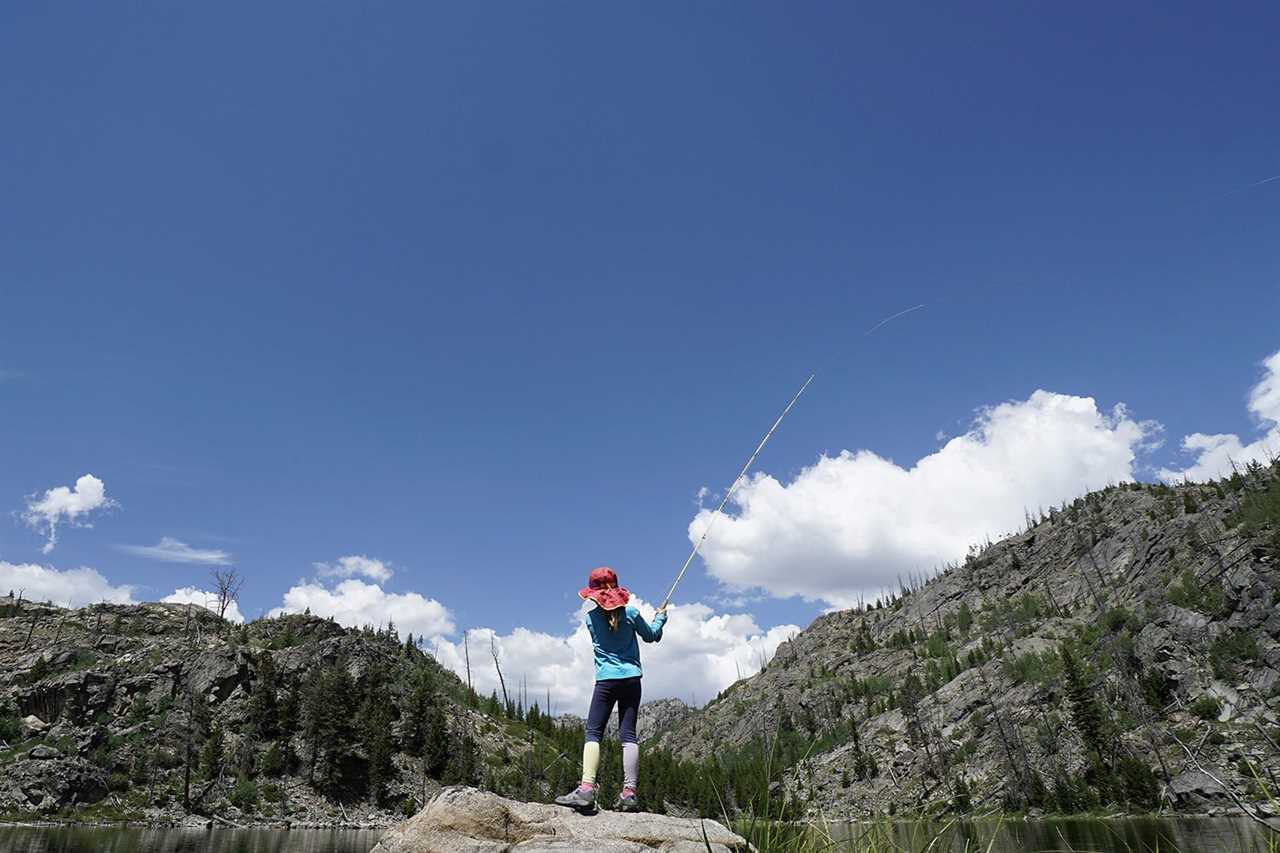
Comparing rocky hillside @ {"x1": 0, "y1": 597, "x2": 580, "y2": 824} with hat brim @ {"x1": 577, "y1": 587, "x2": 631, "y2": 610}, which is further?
rocky hillside @ {"x1": 0, "y1": 597, "x2": 580, "y2": 824}

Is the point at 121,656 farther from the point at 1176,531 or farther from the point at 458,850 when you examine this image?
the point at 1176,531

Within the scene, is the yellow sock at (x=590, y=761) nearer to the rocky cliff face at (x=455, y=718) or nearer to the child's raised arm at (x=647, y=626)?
the child's raised arm at (x=647, y=626)

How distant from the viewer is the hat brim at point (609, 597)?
9.50m

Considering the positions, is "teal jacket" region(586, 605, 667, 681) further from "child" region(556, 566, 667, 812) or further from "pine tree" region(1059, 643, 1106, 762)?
"pine tree" region(1059, 643, 1106, 762)

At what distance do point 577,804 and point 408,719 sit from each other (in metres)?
132

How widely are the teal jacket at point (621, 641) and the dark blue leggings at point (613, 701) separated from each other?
0.31ft

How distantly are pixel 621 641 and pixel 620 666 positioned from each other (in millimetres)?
311

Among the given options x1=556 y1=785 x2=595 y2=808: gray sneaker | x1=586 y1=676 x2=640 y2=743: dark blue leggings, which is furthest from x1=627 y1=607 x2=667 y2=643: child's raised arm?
x1=556 y1=785 x2=595 y2=808: gray sneaker

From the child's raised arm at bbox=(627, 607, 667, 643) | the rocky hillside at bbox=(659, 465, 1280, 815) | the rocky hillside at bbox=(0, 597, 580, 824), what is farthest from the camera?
the rocky hillside at bbox=(0, 597, 580, 824)

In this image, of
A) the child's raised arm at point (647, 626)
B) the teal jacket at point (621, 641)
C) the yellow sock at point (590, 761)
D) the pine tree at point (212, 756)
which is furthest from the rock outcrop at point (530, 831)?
the pine tree at point (212, 756)

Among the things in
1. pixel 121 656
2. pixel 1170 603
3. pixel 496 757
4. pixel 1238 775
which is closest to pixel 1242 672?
pixel 1238 775

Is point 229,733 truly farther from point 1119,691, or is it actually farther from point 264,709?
point 1119,691

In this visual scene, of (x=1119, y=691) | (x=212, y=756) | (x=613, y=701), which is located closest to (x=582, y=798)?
(x=613, y=701)

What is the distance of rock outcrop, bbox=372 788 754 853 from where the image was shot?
797cm
